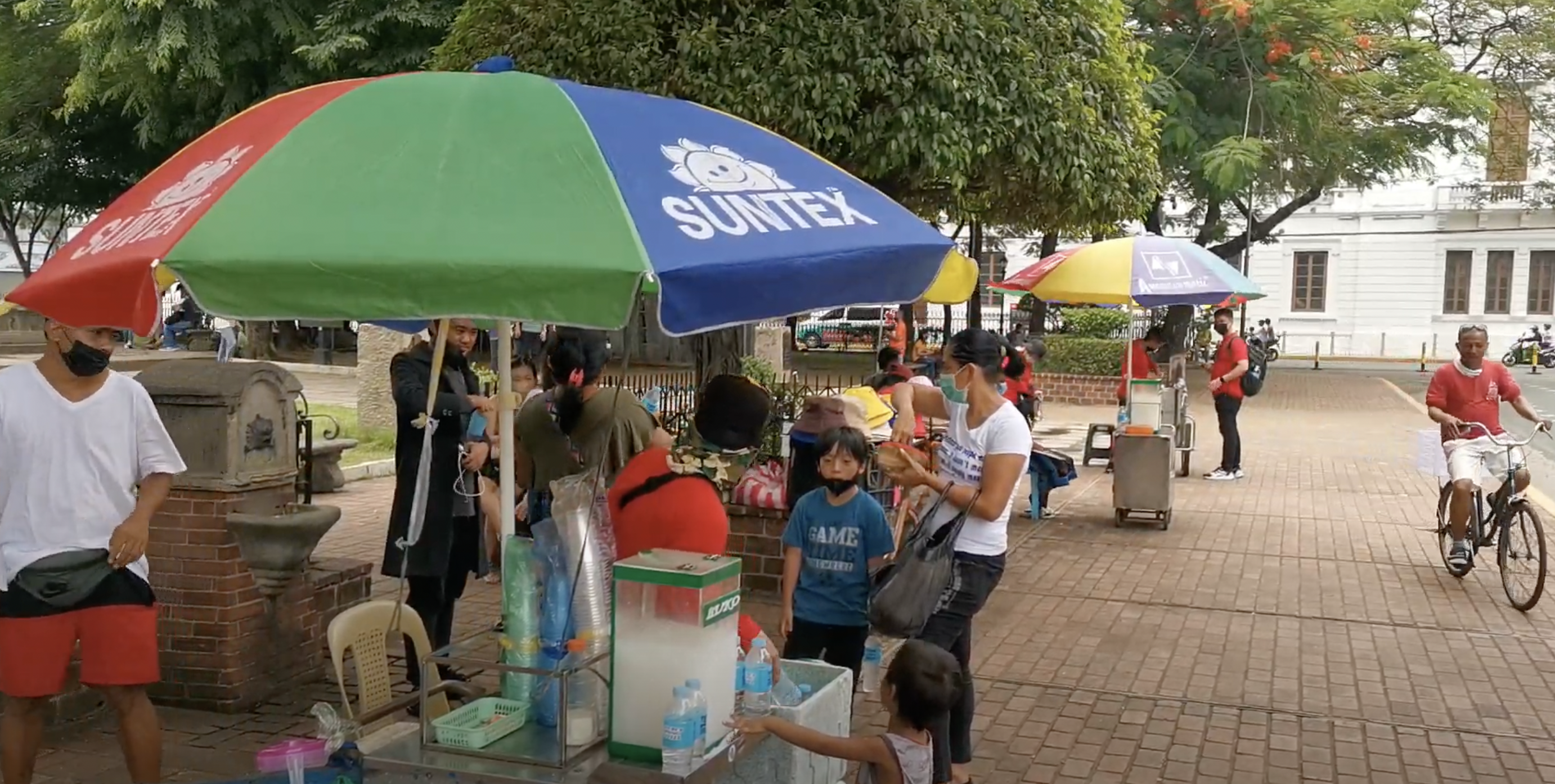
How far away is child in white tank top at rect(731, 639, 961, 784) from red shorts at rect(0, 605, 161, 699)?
201 cm

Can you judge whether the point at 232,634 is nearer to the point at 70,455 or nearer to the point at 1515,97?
the point at 70,455

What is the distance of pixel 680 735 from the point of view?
294 cm

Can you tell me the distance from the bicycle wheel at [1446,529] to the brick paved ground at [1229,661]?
0.46 ft

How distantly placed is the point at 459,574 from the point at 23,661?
6.05ft

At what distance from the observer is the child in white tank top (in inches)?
138

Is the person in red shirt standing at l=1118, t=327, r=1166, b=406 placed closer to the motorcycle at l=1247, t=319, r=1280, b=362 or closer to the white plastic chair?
the white plastic chair

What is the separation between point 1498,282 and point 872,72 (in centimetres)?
4005

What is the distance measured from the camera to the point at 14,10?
55.9 feet

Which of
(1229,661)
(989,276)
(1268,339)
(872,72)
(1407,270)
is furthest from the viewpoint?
(989,276)

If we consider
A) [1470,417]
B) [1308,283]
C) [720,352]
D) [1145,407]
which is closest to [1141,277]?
[1145,407]

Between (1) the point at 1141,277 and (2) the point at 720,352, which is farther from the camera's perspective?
(1) the point at 1141,277

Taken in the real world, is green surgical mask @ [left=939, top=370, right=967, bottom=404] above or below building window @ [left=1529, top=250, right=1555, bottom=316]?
below

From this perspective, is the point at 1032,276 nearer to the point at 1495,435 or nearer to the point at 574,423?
the point at 1495,435

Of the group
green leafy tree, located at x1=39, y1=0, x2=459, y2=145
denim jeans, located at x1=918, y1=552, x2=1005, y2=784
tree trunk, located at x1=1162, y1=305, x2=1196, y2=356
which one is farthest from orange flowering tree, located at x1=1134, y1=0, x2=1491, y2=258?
denim jeans, located at x1=918, y1=552, x2=1005, y2=784
